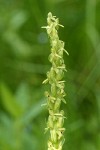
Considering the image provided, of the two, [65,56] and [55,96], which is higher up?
[65,56]

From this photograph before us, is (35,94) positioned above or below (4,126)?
above

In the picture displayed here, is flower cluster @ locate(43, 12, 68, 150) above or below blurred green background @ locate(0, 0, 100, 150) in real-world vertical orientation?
below

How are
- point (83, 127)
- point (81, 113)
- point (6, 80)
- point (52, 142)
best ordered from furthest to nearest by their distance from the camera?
point (6, 80), point (81, 113), point (83, 127), point (52, 142)

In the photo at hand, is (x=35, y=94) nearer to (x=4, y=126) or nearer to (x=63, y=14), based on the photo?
(x=4, y=126)

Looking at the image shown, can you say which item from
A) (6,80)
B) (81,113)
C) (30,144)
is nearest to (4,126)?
(30,144)

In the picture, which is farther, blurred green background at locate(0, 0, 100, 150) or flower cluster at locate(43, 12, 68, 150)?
blurred green background at locate(0, 0, 100, 150)

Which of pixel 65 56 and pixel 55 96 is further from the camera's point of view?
pixel 65 56

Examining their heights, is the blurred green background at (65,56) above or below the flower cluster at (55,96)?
above

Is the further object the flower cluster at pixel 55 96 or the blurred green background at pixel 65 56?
the blurred green background at pixel 65 56
